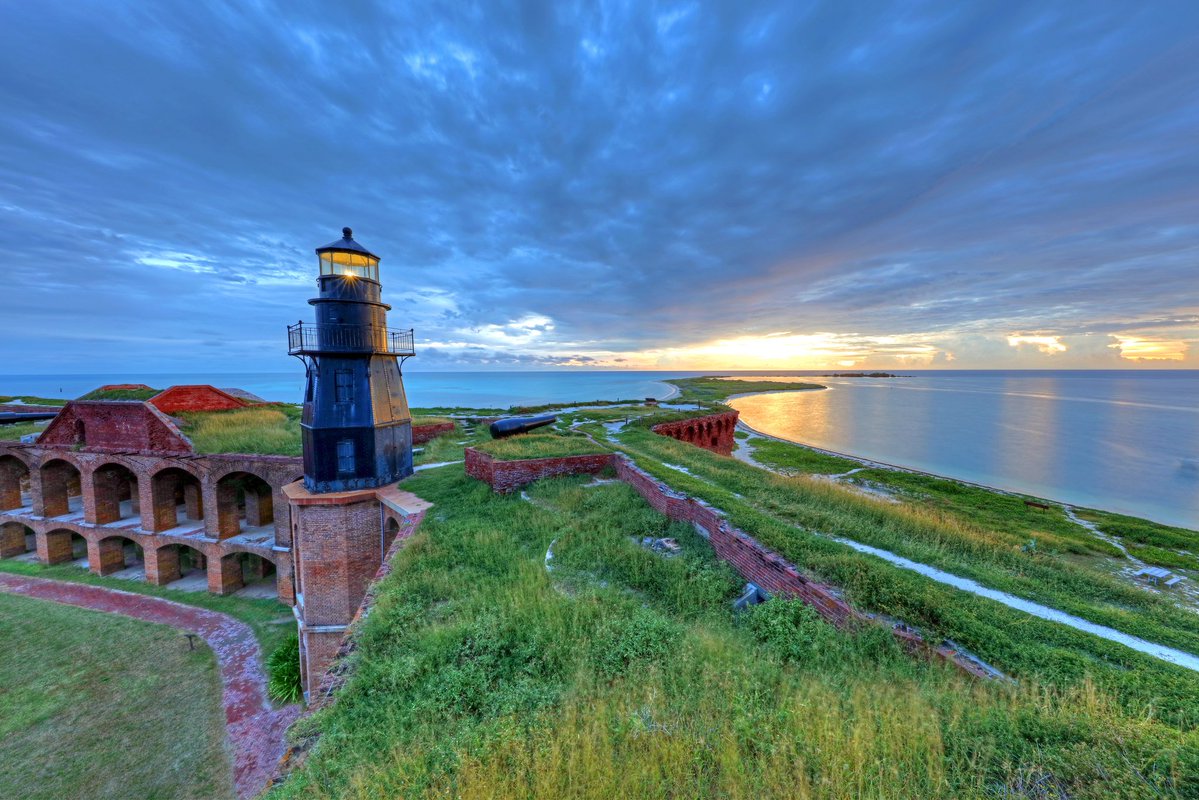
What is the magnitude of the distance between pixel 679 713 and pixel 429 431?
19.2 meters

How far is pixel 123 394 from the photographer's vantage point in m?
17.6

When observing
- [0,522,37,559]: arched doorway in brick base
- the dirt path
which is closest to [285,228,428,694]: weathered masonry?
the dirt path

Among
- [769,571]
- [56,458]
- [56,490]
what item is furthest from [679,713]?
[56,490]

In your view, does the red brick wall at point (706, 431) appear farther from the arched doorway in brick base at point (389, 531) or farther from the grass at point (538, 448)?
the arched doorway in brick base at point (389, 531)

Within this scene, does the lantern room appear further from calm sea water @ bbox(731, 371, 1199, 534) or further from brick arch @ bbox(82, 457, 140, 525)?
calm sea water @ bbox(731, 371, 1199, 534)

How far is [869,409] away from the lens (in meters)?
62.3

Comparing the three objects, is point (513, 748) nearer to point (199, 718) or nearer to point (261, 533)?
point (199, 718)

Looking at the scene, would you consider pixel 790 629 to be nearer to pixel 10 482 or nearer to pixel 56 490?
pixel 56 490

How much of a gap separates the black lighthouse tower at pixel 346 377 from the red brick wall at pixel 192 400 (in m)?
10.7

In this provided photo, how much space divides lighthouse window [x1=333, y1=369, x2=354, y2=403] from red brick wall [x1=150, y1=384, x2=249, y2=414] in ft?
35.9

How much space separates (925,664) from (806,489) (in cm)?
724

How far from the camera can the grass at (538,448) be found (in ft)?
40.7

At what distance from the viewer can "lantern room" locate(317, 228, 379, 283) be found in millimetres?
11648

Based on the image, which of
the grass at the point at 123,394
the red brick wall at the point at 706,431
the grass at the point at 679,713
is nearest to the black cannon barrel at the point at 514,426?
the red brick wall at the point at 706,431
